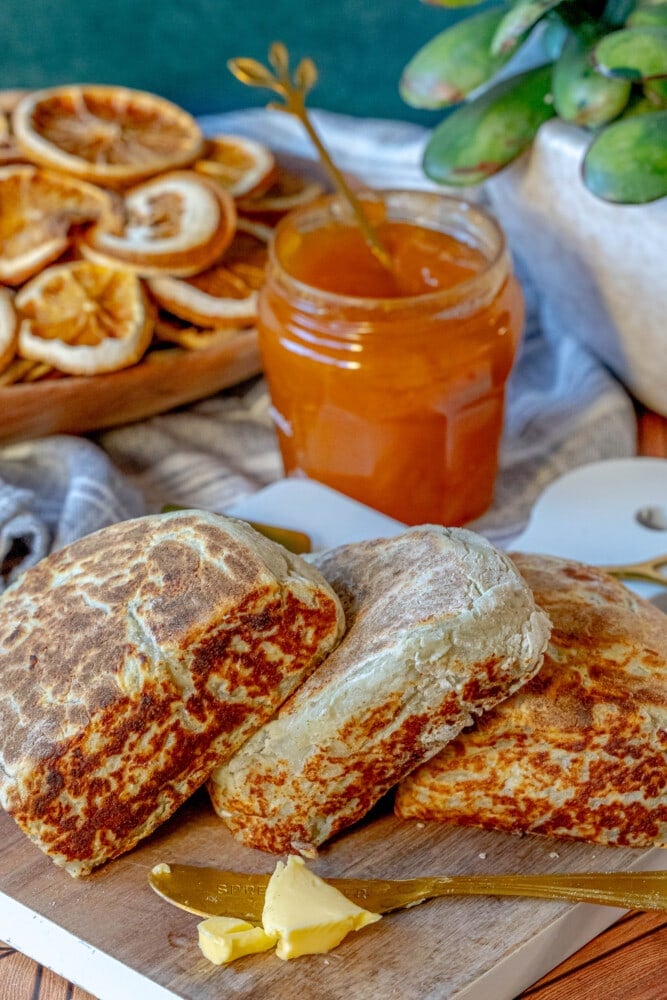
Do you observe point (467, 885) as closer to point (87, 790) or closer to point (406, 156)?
point (87, 790)

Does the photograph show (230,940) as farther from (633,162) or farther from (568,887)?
(633,162)

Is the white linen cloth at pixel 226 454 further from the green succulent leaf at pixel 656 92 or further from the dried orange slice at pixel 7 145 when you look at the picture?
the dried orange slice at pixel 7 145

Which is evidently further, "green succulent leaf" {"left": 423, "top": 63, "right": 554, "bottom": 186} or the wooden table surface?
"green succulent leaf" {"left": 423, "top": 63, "right": 554, "bottom": 186}

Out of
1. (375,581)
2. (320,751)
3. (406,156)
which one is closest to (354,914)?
(320,751)

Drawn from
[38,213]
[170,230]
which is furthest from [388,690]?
[38,213]

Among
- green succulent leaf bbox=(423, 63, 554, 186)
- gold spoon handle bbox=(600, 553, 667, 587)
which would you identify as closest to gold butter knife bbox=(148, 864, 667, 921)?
gold spoon handle bbox=(600, 553, 667, 587)

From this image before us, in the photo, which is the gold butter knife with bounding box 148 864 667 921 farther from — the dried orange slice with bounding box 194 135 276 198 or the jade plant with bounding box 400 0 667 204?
the dried orange slice with bounding box 194 135 276 198

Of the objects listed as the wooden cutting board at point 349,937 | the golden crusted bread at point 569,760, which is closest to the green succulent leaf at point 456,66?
the golden crusted bread at point 569,760

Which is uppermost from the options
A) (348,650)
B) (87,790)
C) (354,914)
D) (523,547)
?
(348,650)
